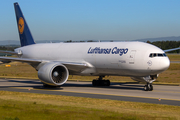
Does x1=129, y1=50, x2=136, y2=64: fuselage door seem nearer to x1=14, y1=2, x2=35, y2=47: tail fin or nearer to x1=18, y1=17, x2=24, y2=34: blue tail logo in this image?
x1=14, y1=2, x2=35, y2=47: tail fin

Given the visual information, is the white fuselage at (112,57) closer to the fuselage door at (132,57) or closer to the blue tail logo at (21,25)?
the fuselage door at (132,57)

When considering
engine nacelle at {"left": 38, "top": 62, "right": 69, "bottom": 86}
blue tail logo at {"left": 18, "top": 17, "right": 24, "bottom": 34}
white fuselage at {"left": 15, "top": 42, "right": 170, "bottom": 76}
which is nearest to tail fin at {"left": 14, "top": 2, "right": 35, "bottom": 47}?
blue tail logo at {"left": 18, "top": 17, "right": 24, "bottom": 34}

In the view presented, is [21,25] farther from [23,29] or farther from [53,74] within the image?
[53,74]

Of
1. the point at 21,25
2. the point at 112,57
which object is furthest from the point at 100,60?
the point at 21,25

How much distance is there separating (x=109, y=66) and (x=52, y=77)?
5.69 m

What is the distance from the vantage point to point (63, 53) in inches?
Answer: 1211

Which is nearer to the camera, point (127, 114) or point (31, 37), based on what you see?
point (127, 114)

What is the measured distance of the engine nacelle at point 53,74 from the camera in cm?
2603

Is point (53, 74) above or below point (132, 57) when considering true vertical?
below

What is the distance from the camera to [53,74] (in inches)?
1060

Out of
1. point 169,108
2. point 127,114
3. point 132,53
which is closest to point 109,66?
point 132,53

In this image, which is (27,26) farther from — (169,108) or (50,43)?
(169,108)

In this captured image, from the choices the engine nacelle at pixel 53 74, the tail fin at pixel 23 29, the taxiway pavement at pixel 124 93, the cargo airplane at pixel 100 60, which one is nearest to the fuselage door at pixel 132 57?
the cargo airplane at pixel 100 60

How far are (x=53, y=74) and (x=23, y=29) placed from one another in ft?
39.6
